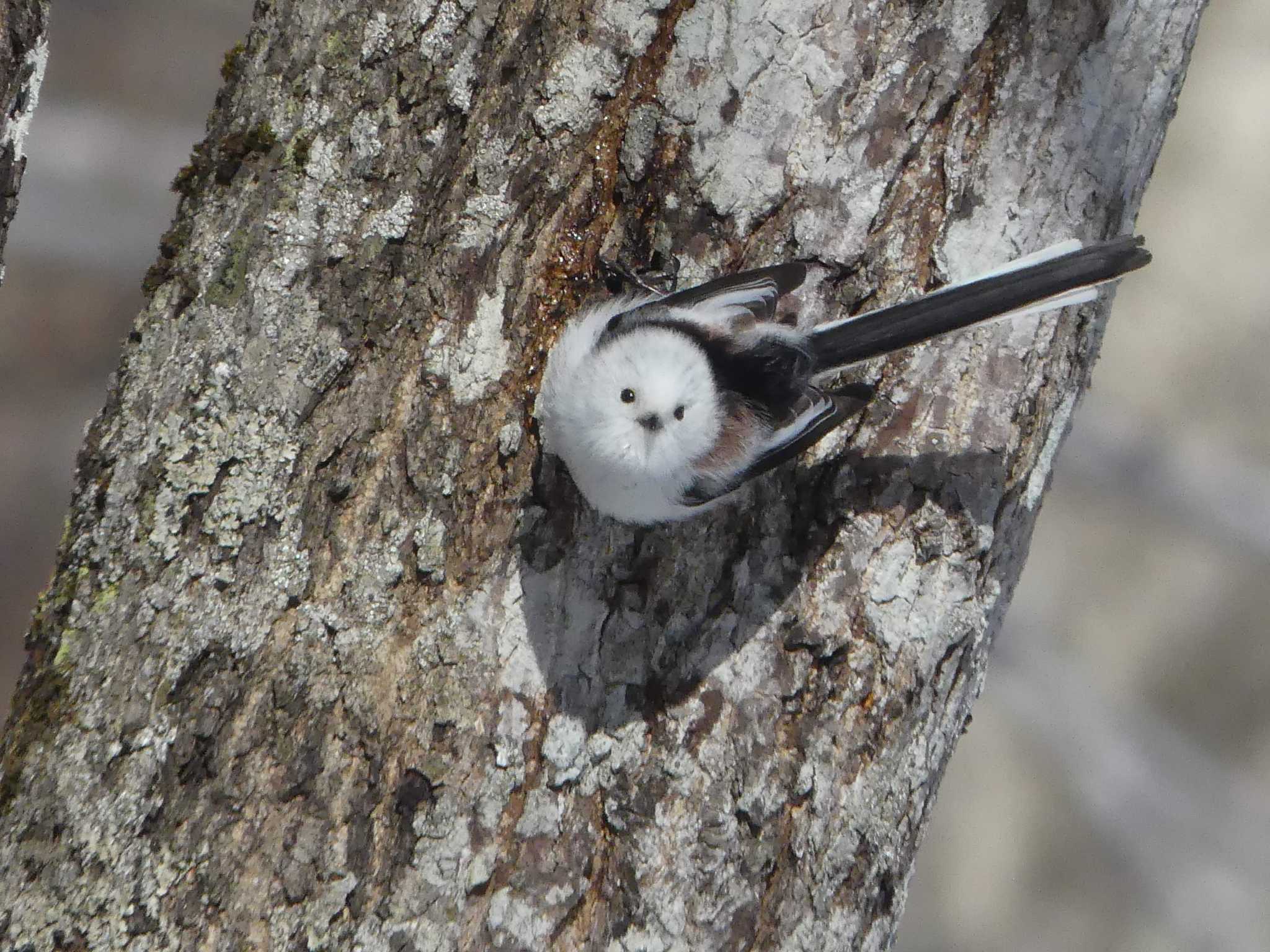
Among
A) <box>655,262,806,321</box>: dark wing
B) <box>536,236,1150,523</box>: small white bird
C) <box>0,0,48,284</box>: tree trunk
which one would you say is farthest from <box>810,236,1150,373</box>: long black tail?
<box>0,0,48,284</box>: tree trunk

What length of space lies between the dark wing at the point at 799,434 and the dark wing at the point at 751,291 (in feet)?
0.67

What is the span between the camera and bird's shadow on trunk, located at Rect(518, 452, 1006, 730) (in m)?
2.00

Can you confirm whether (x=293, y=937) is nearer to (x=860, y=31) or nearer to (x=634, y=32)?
(x=634, y=32)

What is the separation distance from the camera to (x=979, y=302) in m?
1.98

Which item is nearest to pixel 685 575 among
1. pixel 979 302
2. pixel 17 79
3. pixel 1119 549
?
pixel 979 302

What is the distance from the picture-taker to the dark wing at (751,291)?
206 cm

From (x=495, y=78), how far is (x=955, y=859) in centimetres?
492

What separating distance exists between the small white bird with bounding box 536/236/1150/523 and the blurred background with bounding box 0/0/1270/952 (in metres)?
3.52

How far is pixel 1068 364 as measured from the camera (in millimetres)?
2166

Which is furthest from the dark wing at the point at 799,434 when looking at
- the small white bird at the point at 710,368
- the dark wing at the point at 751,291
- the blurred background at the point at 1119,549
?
the blurred background at the point at 1119,549

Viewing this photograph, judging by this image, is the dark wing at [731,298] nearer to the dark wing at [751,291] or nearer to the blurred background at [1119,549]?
the dark wing at [751,291]

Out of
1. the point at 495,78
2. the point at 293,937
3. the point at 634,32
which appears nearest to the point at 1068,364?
the point at 634,32

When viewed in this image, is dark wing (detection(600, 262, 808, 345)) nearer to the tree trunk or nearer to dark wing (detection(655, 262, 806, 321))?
dark wing (detection(655, 262, 806, 321))

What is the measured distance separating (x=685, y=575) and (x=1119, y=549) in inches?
158
